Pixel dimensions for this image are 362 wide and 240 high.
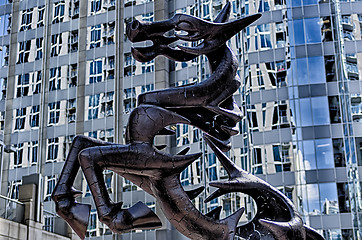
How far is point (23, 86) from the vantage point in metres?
48.1

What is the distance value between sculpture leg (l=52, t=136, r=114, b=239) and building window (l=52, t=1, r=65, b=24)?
1623 inches

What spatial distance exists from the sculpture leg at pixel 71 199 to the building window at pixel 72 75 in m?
37.7

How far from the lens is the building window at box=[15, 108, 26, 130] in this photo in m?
47.0

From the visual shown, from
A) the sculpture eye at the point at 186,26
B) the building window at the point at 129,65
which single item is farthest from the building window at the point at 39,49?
the sculpture eye at the point at 186,26

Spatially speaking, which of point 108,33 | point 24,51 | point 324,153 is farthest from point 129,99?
point 324,153

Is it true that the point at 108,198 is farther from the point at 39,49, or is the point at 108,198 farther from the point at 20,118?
the point at 39,49

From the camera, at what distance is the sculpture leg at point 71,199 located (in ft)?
29.0

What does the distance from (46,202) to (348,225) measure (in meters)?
20.8

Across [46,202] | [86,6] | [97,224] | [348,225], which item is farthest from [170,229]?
[86,6]

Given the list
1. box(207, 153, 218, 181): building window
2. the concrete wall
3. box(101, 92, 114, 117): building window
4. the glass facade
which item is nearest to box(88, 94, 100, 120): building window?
the glass facade

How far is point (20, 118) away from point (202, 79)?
15251 millimetres

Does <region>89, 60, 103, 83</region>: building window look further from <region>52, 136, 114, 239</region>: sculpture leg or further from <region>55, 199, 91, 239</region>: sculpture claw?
<region>55, 199, 91, 239</region>: sculpture claw

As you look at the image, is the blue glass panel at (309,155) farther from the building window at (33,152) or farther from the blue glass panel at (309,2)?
the building window at (33,152)

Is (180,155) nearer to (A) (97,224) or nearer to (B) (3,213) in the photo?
→ (B) (3,213)
